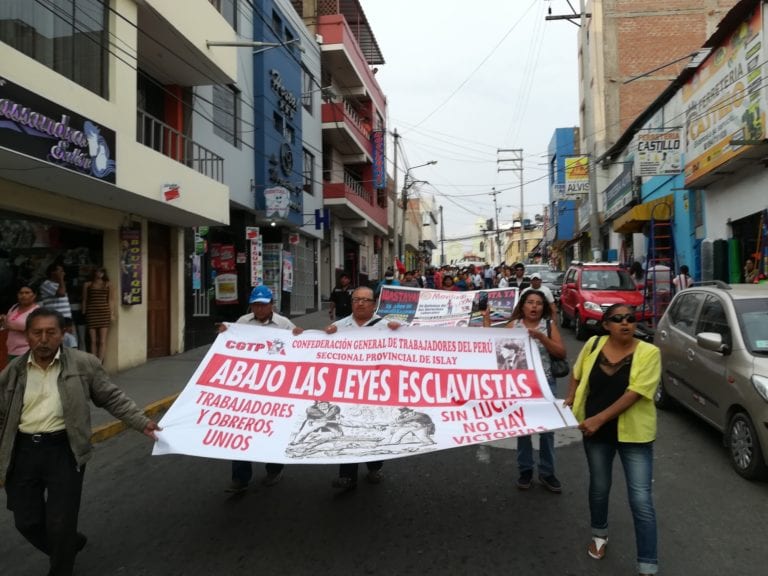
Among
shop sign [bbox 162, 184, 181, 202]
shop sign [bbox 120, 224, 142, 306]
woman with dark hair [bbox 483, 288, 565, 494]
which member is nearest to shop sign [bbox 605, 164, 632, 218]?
shop sign [bbox 162, 184, 181, 202]

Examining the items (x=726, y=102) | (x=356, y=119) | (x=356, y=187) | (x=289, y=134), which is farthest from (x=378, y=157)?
(x=726, y=102)

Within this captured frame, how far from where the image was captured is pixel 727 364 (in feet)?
17.6

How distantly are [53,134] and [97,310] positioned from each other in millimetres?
3868

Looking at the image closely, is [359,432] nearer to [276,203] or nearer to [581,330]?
[581,330]

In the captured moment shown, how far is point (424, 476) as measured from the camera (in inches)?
205

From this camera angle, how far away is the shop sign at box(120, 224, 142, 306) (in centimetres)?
1095

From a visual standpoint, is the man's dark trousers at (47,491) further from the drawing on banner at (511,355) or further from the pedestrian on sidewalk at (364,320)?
the drawing on banner at (511,355)

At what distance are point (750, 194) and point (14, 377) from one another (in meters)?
16.0

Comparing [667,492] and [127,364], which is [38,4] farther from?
[667,492]

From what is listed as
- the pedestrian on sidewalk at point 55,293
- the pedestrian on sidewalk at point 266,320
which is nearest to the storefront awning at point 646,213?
the pedestrian on sidewalk at point 266,320

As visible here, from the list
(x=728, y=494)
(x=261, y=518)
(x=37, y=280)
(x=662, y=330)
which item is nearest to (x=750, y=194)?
(x=662, y=330)

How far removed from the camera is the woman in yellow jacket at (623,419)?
3.29 m

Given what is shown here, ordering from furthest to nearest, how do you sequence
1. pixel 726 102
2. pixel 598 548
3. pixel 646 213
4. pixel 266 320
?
pixel 646 213 < pixel 726 102 < pixel 266 320 < pixel 598 548

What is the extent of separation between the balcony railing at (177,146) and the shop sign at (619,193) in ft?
53.5
